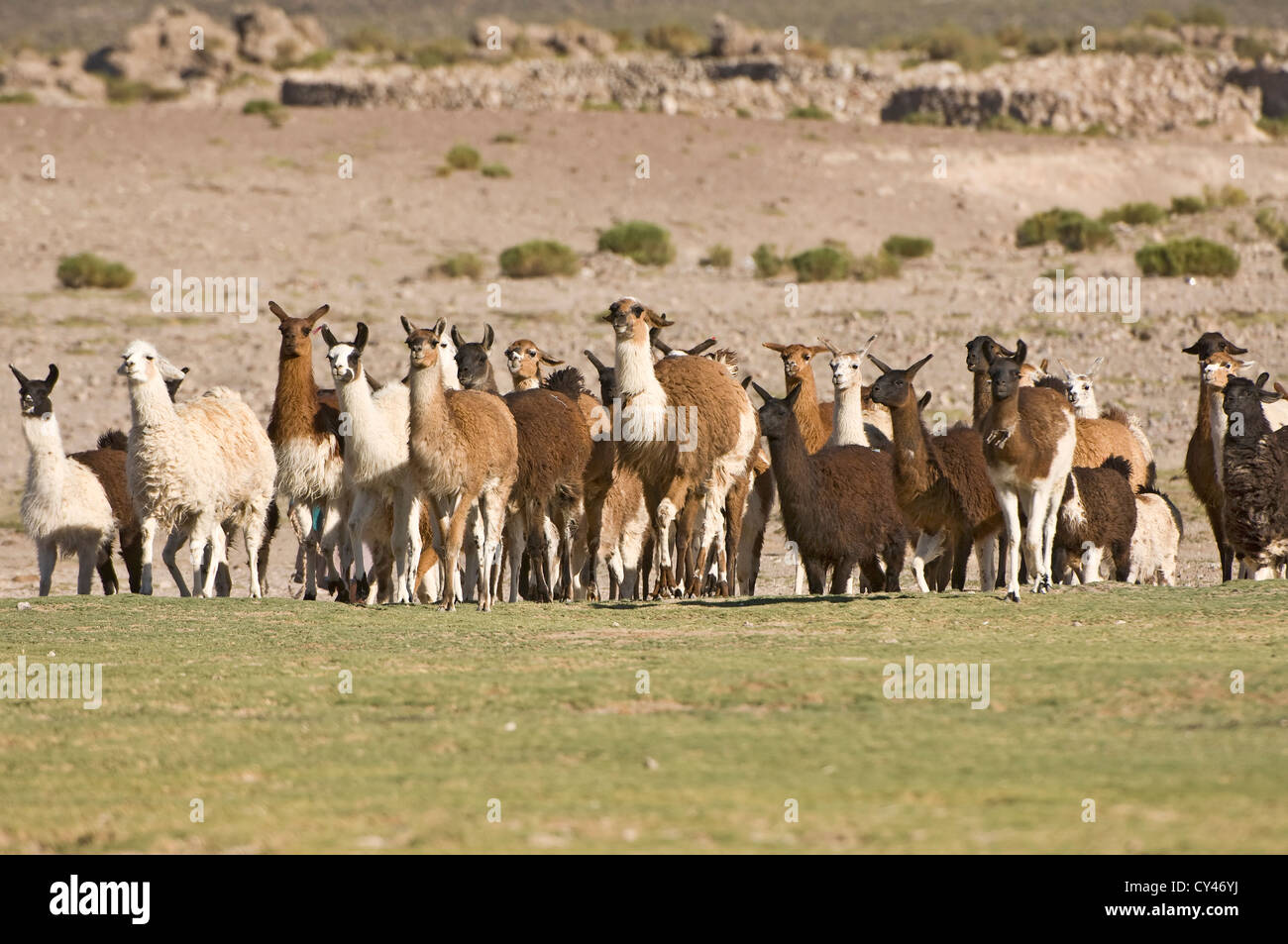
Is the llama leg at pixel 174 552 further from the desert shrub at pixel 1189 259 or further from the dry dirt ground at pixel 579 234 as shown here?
the desert shrub at pixel 1189 259

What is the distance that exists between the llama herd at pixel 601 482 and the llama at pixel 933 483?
17 mm

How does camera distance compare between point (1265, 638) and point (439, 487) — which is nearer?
point (1265, 638)

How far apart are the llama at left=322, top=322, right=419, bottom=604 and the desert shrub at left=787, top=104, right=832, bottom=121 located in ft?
147

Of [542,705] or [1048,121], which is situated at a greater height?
[1048,121]

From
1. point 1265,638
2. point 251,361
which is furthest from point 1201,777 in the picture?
point 251,361

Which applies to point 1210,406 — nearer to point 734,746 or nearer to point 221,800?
point 734,746

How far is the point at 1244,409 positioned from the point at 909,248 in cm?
2599

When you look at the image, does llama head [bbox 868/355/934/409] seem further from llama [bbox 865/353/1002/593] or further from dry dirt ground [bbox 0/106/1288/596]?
dry dirt ground [bbox 0/106/1288/596]

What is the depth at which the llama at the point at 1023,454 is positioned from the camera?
10820mm

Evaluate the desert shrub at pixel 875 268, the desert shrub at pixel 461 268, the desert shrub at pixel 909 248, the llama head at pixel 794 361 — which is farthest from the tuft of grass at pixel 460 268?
the llama head at pixel 794 361

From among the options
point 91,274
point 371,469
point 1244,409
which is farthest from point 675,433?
point 91,274

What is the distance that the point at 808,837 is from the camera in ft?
17.6

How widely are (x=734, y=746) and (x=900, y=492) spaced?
573 centimetres

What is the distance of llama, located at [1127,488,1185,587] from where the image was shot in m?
13.9
